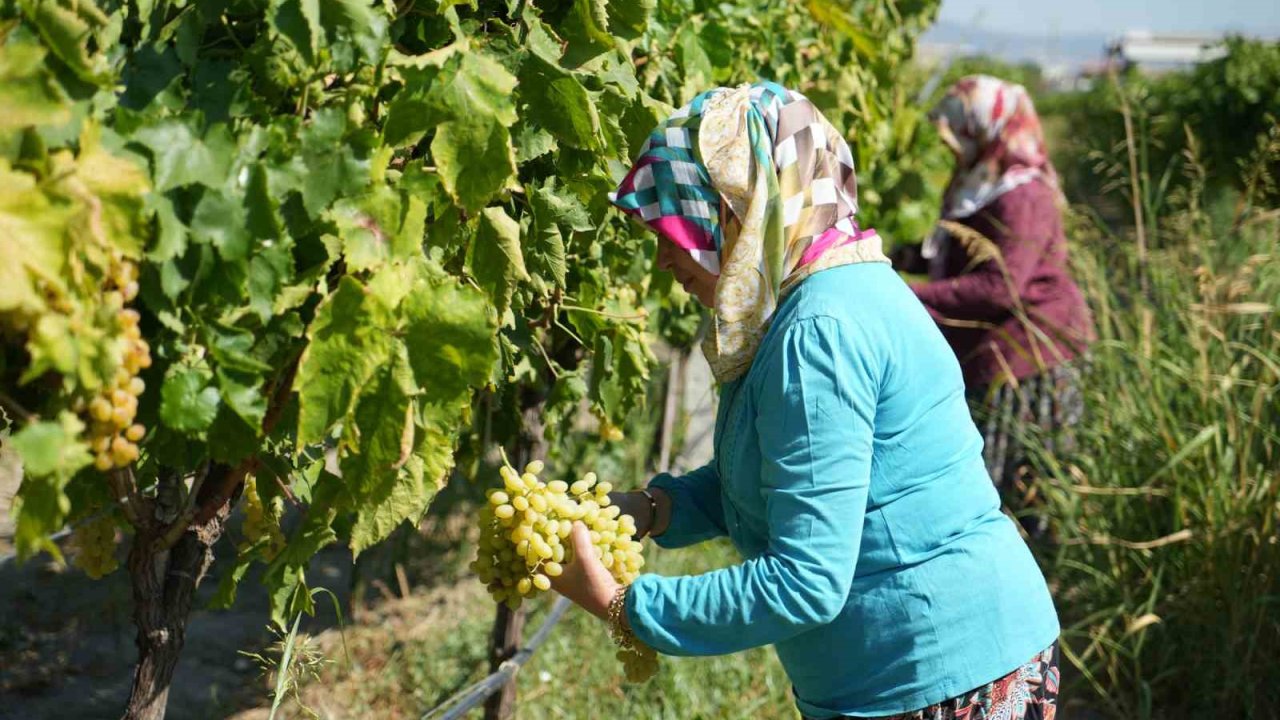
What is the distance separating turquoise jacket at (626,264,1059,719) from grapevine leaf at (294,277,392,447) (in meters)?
0.50

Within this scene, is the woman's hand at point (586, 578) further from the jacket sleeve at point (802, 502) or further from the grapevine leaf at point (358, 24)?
the grapevine leaf at point (358, 24)

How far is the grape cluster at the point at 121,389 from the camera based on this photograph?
1.14 m

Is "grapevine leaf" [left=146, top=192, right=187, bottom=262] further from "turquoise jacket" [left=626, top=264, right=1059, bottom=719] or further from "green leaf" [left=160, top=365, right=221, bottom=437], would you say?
"turquoise jacket" [left=626, top=264, right=1059, bottom=719]

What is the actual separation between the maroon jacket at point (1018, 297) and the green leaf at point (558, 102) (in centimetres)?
265

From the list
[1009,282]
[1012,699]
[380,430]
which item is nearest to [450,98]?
[380,430]

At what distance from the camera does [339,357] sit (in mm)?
1340

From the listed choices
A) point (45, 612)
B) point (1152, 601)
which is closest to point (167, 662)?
point (45, 612)

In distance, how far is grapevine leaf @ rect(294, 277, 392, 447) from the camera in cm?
133

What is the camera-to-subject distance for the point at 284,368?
144cm

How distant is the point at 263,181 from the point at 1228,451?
305 centimetres

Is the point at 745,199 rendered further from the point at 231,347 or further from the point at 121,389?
the point at 121,389

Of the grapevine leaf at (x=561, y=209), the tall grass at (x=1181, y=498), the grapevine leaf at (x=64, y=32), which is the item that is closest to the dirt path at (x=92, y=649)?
the grapevine leaf at (x=561, y=209)

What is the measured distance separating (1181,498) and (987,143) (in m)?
1.44

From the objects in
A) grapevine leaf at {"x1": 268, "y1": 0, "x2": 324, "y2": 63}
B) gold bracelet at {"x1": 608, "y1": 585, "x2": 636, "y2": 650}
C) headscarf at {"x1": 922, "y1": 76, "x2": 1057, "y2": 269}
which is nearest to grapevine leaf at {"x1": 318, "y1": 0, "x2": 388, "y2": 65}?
grapevine leaf at {"x1": 268, "y1": 0, "x2": 324, "y2": 63}
